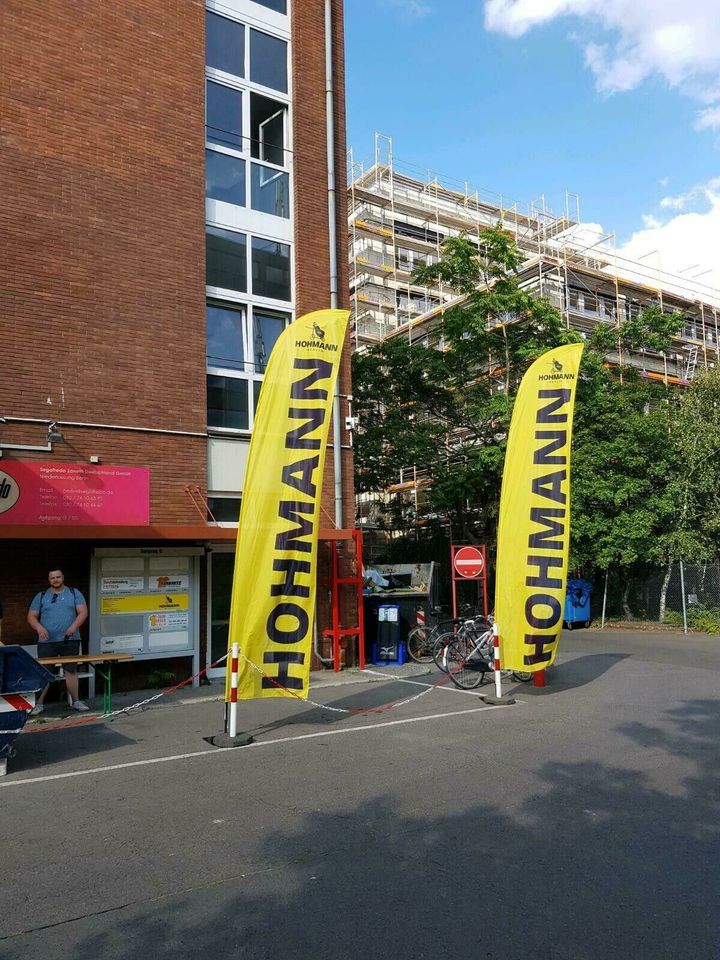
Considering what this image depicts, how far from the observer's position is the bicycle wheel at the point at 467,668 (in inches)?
463

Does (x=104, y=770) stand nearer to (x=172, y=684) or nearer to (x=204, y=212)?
(x=172, y=684)

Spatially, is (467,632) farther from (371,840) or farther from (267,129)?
(267,129)

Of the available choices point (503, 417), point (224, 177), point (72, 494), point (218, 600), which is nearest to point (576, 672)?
point (218, 600)

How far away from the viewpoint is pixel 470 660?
1178 centimetres

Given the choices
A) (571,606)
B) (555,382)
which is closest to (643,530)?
(571,606)

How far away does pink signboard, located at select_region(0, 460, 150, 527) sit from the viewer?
37.3 ft

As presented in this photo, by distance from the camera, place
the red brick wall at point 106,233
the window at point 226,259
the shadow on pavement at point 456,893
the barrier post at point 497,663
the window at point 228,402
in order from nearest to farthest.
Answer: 1. the shadow on pavement at point 456,893
2. the barrier post at point 497,663
3. the red brick wall at point 106,233
4. the window at point 228,402
5. the window at point 226,259

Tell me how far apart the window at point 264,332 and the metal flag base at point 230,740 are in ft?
24.9

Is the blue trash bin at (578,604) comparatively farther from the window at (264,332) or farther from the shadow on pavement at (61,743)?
the shadow on pavement at (61,743)

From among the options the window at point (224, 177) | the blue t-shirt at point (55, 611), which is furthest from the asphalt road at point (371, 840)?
the window at point (224, 177)

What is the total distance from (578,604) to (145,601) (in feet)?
48.8

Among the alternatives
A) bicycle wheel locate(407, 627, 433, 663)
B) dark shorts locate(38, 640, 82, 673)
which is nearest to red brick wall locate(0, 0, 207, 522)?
dark shorts locate(38, 640, 82, 673)

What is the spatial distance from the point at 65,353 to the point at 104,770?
7040 mm

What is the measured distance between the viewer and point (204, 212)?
1399 cm
